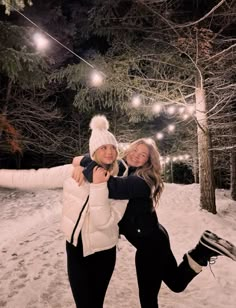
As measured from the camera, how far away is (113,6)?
8.56 meters

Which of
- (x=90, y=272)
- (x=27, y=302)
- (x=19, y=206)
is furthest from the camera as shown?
(x=19, y=206)

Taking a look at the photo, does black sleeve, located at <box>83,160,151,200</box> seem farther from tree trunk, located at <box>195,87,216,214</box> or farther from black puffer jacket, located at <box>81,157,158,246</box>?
tree trunk, located at <box>195,87,216,214</box>

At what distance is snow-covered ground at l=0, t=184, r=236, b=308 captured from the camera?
383 centimetres

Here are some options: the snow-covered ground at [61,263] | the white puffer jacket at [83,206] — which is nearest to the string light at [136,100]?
the snow-covered ground at [61,263]

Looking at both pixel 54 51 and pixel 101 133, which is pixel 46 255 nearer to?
pixel 101 133

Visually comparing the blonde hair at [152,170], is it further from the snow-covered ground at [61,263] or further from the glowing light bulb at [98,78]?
the glowing light bulb at [98,78]

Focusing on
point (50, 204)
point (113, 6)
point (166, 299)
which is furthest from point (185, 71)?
point (166, 299)

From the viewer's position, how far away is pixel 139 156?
296 centimetres

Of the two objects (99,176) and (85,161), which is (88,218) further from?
(85,161)

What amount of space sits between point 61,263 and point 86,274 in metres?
2.82

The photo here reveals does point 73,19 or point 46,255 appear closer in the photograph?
point 46,255

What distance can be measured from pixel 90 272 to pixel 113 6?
7.92 m

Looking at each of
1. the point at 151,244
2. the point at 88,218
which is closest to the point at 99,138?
the point at 88,218

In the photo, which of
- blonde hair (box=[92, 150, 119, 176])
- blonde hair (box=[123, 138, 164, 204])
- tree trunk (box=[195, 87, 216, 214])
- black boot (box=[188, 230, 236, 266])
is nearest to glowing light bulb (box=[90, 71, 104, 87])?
tree trunk (box=[195, 87, 216, 214])
